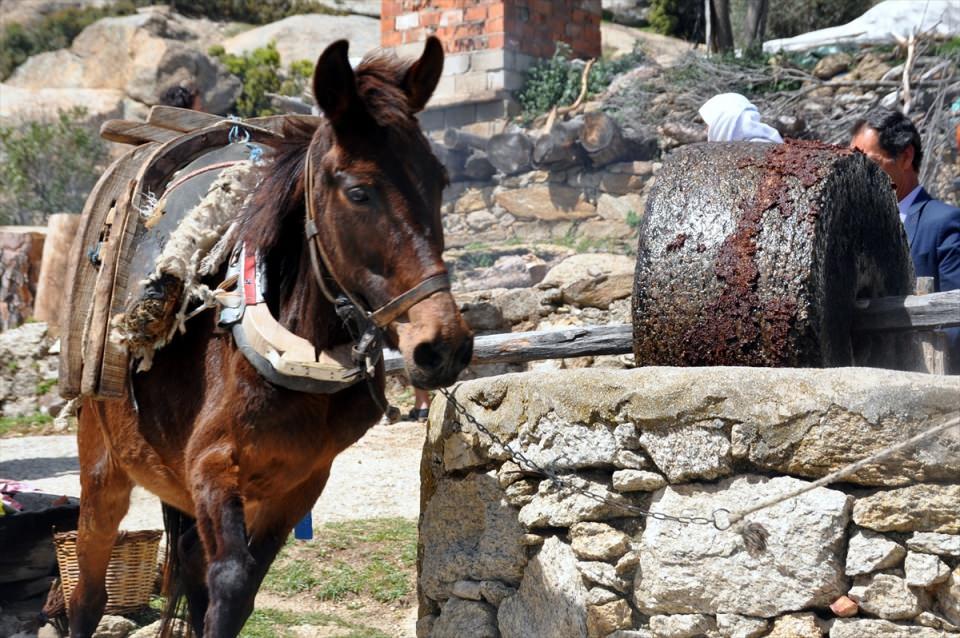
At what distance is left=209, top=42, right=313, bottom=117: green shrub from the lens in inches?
806

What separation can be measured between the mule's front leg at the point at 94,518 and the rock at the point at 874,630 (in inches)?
107

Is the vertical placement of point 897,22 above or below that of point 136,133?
above

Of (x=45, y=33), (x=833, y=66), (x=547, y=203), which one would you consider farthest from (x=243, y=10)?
(x=833, y=66)

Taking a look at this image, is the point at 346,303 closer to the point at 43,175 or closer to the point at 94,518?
the point at 94,518

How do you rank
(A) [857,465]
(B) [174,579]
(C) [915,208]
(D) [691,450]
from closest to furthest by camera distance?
1. (A) [857,465]
2. (D) [691,450]
3. (B) [174,579]
4. (C) [915,208]

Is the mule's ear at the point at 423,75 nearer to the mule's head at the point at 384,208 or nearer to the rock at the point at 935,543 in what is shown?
the mule's head at the point at 384,208

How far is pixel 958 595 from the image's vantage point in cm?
263

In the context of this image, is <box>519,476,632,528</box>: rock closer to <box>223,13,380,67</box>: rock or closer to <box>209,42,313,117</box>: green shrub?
<box>209,42,313,117</box>: green shrub

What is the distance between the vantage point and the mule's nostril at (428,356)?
2.70 meters

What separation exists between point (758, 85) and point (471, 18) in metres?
4.44

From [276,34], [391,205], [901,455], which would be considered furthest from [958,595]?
[276,34]

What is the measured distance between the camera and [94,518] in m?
4.26

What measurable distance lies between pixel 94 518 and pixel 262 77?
57.9 feet

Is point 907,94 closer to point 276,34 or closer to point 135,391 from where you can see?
point 135,391
